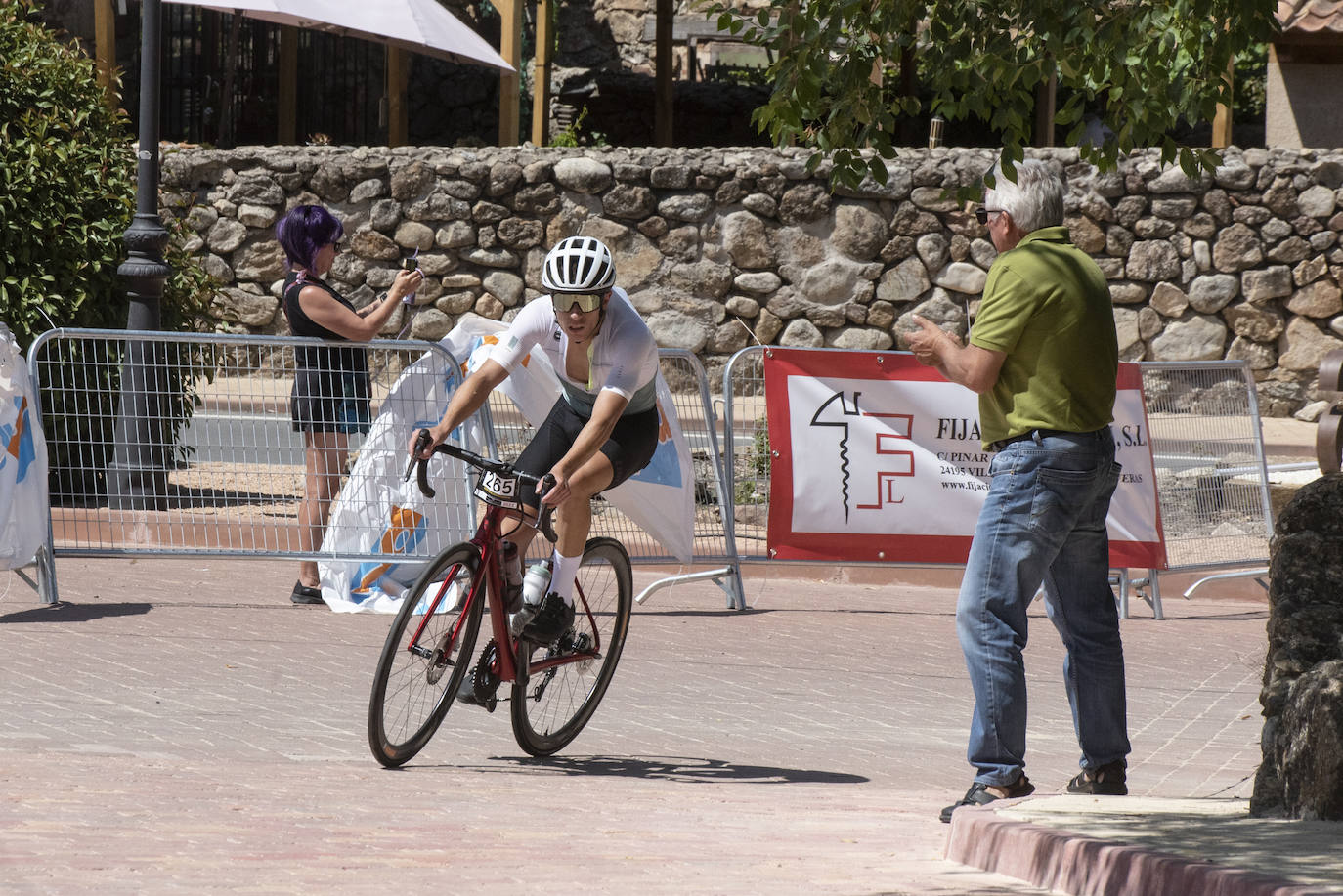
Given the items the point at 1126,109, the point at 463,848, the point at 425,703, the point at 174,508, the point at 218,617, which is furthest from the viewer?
the point at 174,508

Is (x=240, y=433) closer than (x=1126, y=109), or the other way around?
(x=1126, y=109)

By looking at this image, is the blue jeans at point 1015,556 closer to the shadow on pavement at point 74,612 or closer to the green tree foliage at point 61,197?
the shadow on pavement at point 74,612

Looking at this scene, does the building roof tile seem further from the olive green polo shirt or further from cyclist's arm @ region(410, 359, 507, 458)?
cyclist's arm @ region(410, 359, 507, 458)

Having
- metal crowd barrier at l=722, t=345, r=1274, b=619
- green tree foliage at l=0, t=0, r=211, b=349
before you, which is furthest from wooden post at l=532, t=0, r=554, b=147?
metal crowd barrier at l=722, t=345, r=1274, b=619

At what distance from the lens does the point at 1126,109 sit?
4980 millimetres

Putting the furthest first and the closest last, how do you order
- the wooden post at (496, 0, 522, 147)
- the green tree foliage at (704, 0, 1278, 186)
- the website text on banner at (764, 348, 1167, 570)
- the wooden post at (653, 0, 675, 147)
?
the wooden post at (653, 0, 675, 147)
the wooden post at (496, 0, 522, 147)
the website text on banner at (764, 348, 1167, 570)
the green tree foliage at (704, 0, 1278, 186)

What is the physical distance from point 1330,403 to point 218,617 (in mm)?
5577

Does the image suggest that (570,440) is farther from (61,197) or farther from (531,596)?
(61,197)

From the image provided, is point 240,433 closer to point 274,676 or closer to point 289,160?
point 274,676

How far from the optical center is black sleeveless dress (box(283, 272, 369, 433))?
8602 mm

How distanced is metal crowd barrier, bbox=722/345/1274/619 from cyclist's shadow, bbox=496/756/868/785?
3.27m

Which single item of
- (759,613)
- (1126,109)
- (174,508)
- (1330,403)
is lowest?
(759,613)

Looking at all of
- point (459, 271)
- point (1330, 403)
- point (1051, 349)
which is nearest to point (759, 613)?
point (1330, 403)

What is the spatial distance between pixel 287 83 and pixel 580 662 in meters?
15.6
